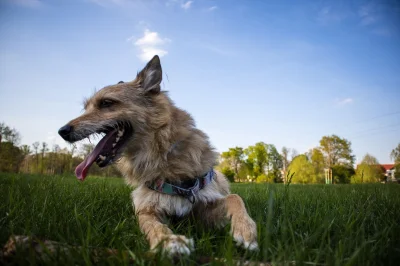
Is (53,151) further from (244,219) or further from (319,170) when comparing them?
(319,170)

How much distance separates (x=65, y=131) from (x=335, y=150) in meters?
66.5

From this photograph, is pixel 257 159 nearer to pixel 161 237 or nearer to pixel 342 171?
pixel 342 171

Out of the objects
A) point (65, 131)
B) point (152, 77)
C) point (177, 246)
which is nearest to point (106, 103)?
point (65, 131)

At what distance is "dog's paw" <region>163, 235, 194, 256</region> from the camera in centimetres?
170

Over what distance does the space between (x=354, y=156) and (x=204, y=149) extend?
66543mm

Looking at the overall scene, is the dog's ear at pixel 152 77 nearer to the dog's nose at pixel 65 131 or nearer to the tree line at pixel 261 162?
the dog's nose at pixel 65 131

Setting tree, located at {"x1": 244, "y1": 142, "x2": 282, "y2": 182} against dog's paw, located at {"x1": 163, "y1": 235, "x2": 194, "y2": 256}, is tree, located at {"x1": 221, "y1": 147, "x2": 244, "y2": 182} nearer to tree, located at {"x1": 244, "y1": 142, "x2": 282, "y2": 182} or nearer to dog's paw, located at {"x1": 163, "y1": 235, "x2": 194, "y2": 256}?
tree, located at {"x1": 244, "y1": 142, "x2": 282, "y2": 182}

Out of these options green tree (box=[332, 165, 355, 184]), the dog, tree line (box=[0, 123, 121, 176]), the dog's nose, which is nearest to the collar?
the dog

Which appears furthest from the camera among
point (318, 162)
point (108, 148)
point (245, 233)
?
point (318, 162)

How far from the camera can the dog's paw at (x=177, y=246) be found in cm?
170

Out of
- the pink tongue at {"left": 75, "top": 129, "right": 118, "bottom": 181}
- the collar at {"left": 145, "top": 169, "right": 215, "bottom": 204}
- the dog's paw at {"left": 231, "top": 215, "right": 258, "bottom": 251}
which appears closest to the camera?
the dog's paw at {"left": 231, "top": 215, "right": 258, "bottom": 251}

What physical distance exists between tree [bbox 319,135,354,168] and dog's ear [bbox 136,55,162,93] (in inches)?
2480

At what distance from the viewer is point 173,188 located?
2.81 metres

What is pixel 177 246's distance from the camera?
1760mm
